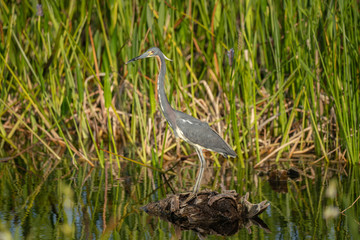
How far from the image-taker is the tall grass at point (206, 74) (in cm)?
597

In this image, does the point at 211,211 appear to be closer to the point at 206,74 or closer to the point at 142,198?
the point at 142,198

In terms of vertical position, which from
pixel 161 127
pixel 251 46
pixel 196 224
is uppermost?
pixel 251 46

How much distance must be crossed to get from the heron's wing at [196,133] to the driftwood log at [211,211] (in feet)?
2.05

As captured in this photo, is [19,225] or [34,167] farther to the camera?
[34,167]

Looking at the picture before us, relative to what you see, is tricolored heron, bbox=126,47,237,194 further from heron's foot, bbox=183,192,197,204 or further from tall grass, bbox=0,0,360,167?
tall grass, bbox=0,0,360,167

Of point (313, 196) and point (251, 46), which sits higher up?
point (251, 46)

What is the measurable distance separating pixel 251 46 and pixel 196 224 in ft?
8.78

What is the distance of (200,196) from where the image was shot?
181 inches

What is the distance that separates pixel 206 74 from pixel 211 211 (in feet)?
10.7

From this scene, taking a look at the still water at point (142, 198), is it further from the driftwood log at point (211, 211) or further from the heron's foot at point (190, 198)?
the heron's foot at point (190, 198)

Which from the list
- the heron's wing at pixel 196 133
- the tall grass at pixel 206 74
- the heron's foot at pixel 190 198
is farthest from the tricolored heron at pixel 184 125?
the tall grass at pixel 206 74

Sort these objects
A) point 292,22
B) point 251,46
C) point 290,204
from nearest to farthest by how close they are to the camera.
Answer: point 290,204
point 292,22
point 251,46

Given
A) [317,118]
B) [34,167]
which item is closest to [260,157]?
[317,118]

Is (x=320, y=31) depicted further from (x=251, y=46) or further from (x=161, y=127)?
(x=161, y=127)
